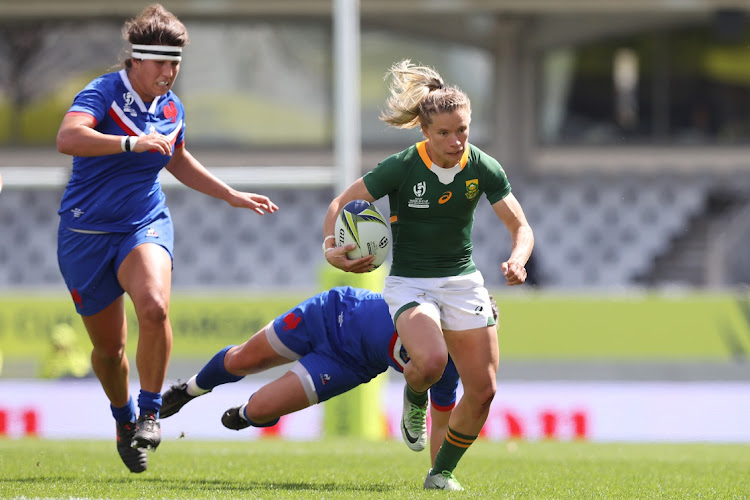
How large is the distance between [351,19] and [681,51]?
26.8 feet

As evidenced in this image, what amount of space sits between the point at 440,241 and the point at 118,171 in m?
1.60

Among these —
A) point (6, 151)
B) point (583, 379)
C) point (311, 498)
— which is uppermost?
point (6, 151)

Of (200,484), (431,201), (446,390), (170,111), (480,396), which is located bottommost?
(200,484)

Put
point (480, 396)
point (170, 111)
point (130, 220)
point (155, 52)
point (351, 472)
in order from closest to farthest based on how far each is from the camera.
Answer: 1. point (480, 396)
2. point (155, 52)
3. point (130, 220)
4. point (170, 111)
5. point (351, 472)

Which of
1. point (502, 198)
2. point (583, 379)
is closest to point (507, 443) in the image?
point (583, 379)

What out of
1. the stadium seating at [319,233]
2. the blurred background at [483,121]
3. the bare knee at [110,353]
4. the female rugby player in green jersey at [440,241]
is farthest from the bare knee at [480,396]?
the stadium seating at [319,233]

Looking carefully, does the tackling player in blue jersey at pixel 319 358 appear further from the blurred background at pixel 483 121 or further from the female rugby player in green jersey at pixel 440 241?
the blurred background at pixel 483 121

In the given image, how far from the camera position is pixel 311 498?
4863 millimetres

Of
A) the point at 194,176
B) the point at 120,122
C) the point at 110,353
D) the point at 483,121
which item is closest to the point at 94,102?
the point at 120,122

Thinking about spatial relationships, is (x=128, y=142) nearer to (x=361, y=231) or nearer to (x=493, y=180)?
(x=361, y=231)

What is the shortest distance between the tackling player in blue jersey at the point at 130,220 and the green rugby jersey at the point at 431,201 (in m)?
0.87

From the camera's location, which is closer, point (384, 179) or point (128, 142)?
point (128, 142)

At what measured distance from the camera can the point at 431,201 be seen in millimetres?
5168

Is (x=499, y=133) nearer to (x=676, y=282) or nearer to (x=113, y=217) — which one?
(x=676, y=282)
